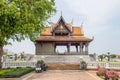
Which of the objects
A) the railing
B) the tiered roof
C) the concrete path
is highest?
the tiered roof

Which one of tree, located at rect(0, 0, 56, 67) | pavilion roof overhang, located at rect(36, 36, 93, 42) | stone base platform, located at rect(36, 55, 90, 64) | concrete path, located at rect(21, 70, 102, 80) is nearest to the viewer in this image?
tree, located at rect(0, 0, 56, 67)

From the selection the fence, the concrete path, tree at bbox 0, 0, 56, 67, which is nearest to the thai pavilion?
the fence

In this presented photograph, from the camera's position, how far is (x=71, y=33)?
1730 inches

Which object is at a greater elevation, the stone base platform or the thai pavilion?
the thai pavilion

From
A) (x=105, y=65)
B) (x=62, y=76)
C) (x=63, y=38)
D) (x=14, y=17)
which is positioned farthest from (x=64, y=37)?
(x=14, y=17)

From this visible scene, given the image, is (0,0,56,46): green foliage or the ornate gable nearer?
(0,0,56,46): green foliage

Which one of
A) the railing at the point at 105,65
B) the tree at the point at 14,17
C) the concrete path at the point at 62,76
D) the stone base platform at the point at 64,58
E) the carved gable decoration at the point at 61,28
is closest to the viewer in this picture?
the tree at the point at 14,17

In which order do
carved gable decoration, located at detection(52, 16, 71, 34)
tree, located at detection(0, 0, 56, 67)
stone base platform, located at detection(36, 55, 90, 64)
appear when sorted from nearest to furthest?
tree, located at detection(0, 0, 56, 67)
stone base platform, located at detection(36, 55, 90, 64)
carved gable decoration, located at detection(52, 16, 71, 34)

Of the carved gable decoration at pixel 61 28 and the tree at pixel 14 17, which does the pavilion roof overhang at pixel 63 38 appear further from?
the tree at pixel 14 17

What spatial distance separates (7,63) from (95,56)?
1729cm

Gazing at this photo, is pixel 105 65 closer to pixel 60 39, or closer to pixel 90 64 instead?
pixel 90 64

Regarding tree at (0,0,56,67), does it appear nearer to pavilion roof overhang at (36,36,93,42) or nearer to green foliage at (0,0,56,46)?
green foliage at (0,0,56,46)

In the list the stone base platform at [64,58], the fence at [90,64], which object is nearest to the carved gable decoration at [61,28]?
the stone base platform at [64,58]

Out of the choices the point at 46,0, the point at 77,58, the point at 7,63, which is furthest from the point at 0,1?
the point at 77,58
